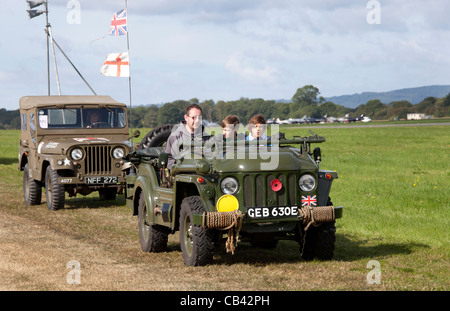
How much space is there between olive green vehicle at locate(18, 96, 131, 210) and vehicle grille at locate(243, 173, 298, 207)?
7.40m

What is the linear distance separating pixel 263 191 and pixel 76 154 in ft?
25.1

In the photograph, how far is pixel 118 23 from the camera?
59.2 ft

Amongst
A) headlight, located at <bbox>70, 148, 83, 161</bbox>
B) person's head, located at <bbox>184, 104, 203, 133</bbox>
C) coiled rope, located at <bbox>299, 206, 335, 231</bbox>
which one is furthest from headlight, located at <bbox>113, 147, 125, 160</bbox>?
coiled rope, located at <bbox>299, 206, 335, 231</bbox>

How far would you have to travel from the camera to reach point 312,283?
267 inches

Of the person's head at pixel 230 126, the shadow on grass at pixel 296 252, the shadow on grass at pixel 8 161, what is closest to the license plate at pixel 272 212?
the shadow on grass at pixel 296 252

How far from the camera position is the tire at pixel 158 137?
33.3 feet

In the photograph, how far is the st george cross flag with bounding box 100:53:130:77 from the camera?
17375 millimetres

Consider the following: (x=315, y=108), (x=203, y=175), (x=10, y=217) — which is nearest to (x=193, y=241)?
(x=203, y=175)

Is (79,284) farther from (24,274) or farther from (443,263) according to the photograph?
Result: (443,263)

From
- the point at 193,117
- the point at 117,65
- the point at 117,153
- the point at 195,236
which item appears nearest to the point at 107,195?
the point at 117,153

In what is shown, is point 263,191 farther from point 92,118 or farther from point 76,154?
point 92,118
